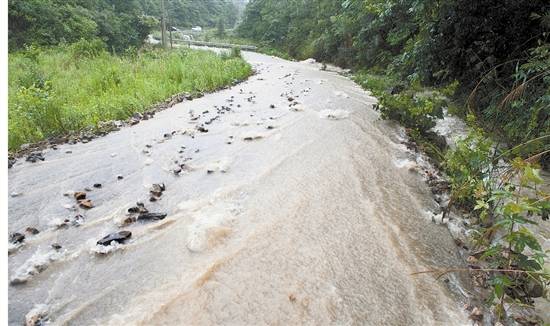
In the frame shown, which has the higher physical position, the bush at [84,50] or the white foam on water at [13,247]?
the white foam on water at [13,247]

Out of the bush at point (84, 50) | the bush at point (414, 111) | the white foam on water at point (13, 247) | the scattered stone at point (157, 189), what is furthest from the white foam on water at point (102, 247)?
the bush at point (84, 50)

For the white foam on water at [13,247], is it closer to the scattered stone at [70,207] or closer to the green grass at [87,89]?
the scattered stone at [70,207]

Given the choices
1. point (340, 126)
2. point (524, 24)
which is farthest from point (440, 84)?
point (340, 126)

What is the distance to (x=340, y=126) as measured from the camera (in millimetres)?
6375

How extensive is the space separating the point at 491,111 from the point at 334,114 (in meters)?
2.77

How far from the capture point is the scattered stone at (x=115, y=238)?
10.1 ft

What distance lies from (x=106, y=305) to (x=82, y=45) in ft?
58.4

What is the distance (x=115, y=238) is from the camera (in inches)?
123

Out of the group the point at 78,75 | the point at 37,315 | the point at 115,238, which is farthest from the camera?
the point at 78,75

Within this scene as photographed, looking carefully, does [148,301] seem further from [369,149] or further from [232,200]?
[369,149]

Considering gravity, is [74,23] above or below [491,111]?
below

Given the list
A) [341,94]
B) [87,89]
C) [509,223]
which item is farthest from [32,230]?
[341,94]

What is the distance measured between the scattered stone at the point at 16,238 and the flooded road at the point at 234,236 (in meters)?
0.06

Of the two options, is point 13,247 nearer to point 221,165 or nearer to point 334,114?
point 221,165
